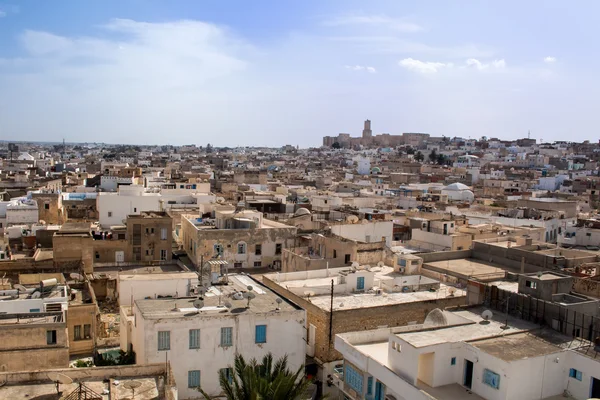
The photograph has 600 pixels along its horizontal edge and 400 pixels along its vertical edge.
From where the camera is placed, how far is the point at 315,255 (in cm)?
3073

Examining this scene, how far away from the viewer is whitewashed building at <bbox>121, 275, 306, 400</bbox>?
55.4ft

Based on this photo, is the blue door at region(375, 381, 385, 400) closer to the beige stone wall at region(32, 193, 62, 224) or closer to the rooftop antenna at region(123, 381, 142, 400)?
the rooftop antenna at region(123, 381, 142, 400)

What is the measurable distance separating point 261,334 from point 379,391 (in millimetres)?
4516

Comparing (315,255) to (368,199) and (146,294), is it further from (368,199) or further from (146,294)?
(368,199)

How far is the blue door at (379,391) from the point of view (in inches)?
584

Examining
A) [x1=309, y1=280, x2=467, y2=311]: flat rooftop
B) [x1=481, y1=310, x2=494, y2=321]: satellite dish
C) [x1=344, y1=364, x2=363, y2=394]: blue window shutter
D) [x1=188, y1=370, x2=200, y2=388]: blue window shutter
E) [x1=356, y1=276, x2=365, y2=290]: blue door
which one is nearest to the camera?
[x1=344, y1=364, x2=363, y2=394]: blue window shutter

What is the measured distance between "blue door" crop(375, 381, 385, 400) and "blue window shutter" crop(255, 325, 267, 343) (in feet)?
14.2

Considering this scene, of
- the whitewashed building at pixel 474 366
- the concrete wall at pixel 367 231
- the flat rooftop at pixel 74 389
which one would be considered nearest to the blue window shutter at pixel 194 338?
the flat rooftop at pixel 74 389

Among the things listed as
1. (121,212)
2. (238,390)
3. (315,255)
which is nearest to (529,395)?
(238,390)

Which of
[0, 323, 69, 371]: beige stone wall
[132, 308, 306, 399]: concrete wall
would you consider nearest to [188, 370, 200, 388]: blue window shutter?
[132, 308, 306, 399]: concrete wall

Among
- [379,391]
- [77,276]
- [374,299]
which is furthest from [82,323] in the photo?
[379,391]

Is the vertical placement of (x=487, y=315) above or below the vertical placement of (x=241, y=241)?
above

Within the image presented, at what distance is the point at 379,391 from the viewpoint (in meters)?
14.9

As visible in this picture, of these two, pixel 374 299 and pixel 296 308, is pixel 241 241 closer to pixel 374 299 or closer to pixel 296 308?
pixel 374 299
